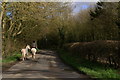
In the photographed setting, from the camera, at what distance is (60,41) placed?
6769 cm

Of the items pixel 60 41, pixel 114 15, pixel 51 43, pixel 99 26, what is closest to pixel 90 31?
pixel 99 26

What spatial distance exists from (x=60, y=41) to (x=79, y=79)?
56906 millimetres

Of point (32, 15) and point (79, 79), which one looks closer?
point (79, 79)

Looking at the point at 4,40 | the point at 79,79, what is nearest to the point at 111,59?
the point at 79,79

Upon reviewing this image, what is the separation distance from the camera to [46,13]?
22859 mm

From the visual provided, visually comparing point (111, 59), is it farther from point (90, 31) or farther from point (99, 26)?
point (90, 31)

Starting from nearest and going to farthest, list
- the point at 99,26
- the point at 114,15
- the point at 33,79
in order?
the point at 33,79 < the point at 114,15 < the point at 99,26

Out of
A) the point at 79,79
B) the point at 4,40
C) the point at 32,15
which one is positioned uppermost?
the point at 32,15

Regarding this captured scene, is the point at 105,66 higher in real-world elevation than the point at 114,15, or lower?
lower

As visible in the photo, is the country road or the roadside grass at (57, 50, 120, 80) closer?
the roadside grass at (57, 50, 120, 80)

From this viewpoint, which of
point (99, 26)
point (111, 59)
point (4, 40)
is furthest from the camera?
point (99, 26)

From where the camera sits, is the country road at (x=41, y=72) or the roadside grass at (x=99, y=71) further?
the country road at (x=41, y=72)

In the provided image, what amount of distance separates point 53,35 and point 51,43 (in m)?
5.40

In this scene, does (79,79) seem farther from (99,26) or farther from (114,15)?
(99,26)
